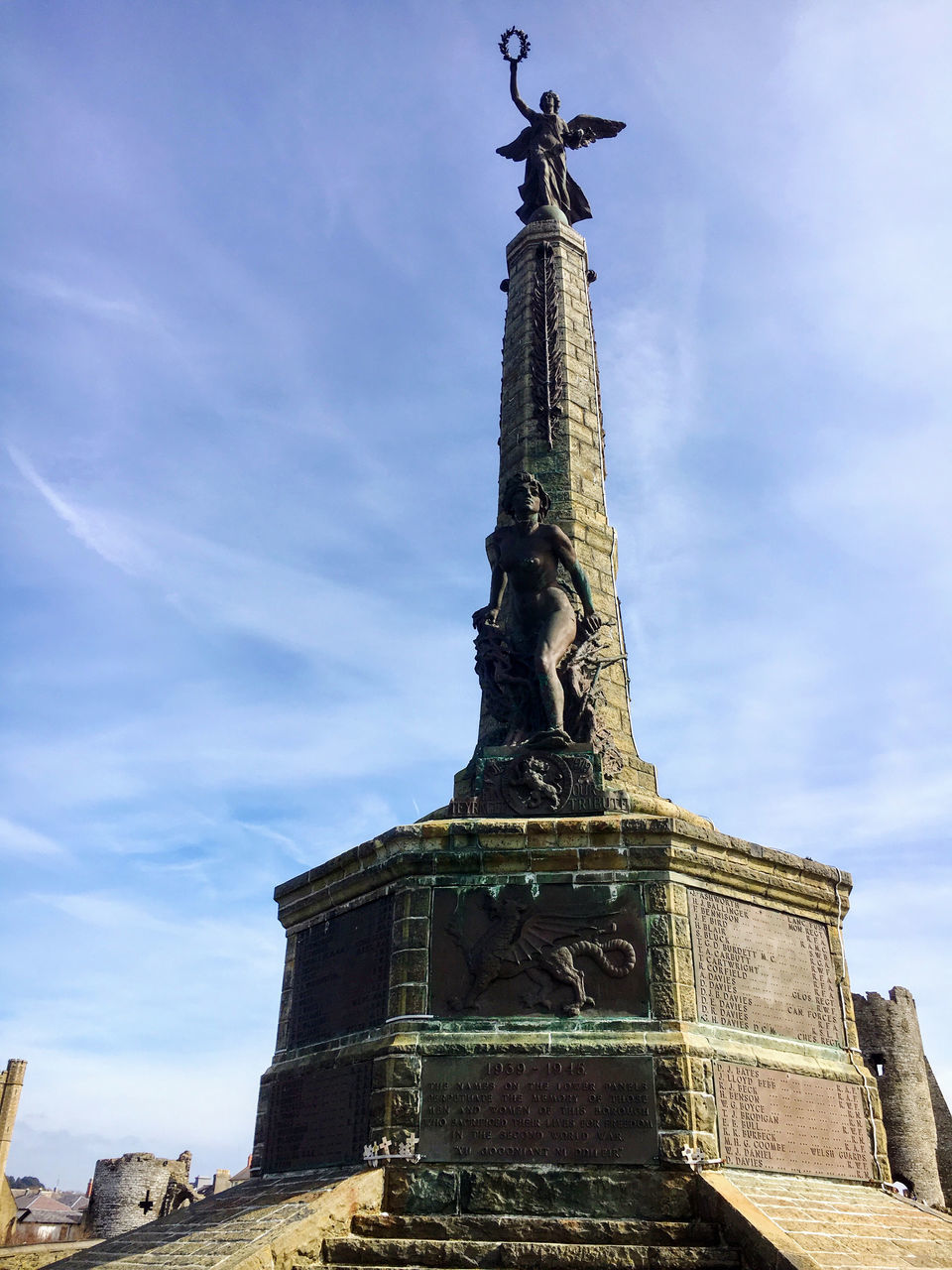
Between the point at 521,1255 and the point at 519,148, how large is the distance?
12382 millimetres

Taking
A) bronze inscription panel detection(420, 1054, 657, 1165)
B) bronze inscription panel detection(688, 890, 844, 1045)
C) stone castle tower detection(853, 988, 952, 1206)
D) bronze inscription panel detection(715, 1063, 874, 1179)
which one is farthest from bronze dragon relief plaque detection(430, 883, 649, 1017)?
stone castle tower detection(853, 988, 952, 1206)

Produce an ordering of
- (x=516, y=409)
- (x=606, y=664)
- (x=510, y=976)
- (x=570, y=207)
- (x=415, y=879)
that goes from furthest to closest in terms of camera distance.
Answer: (x=570, y=207) → (x=516, y=409) → (x=606, y=664) → (x=415, y=879) → (x=510, y=976)

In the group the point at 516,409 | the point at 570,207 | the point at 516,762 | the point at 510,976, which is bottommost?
the point at 510,976

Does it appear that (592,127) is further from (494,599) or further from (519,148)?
(494,599)

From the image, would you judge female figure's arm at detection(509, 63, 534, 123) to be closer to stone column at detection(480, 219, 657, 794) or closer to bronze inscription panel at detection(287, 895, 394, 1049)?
stone column at detection(480, 219, 657, 794)

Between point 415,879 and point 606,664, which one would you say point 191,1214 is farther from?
point 606,664

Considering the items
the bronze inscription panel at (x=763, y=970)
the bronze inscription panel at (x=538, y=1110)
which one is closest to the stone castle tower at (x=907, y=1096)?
the bronze inscription panel at (x=763, y=970)

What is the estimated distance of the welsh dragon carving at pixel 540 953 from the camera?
7176 millimetres

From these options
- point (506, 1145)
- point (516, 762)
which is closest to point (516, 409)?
point (516, 762)

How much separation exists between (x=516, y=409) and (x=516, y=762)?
14.7ft

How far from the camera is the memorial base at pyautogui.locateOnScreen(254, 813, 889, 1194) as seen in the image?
6.70 m

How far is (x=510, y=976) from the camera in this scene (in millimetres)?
7293

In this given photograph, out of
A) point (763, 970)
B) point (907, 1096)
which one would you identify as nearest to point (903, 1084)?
point (907, 1096)

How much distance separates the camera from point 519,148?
13.7m
